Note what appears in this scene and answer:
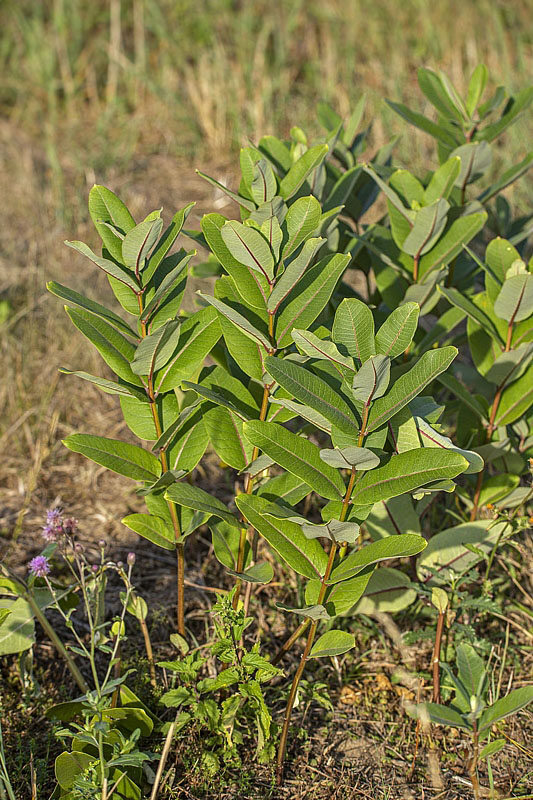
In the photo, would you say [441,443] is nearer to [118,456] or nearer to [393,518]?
[393,518]

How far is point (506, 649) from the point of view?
Result: 1838mm

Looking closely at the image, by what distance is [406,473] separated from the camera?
1307 mm

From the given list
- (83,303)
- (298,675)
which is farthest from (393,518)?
(83,303)

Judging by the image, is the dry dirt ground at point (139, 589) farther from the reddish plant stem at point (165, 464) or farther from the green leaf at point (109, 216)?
the green leaf at point (109, 216)

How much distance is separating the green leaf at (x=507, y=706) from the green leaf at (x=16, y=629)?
0.91 m

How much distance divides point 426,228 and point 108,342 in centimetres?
75

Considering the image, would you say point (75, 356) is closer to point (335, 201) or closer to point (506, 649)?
point (335, 201)

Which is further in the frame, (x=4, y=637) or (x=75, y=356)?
(x=75, y=356)

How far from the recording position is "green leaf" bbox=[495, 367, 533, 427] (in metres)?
1.74

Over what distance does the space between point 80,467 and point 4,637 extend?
1.04 m

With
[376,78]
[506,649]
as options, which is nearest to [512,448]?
[506,649]

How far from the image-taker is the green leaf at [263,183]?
147cm

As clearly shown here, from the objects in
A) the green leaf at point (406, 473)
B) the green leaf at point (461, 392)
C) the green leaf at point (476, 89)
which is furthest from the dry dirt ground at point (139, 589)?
the green leaf at point (476, 89)

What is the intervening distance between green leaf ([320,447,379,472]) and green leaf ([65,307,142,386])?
45cm
